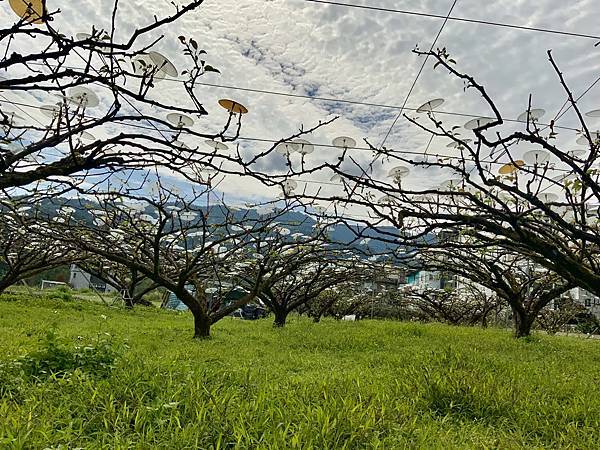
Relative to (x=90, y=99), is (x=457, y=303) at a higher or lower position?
lower

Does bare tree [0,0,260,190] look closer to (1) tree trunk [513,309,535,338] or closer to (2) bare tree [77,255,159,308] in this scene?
(1) tree trunk [513,309,535,338]

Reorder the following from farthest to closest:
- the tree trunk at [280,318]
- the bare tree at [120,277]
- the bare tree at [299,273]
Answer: the bare tree at [120,277] → the tree trunk at [280,318] → the bare tree at [299,273]

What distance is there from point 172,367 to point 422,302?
16178mm

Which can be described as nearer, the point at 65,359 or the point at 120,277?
the point at 65,359

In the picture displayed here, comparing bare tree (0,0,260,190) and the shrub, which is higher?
bare tree (0,0,260,190)

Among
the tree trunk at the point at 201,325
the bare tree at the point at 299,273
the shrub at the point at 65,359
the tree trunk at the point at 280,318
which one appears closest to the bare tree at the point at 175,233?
the tree trunk at the point at 201,325

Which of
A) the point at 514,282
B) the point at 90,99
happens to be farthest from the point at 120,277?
the point at 90,99

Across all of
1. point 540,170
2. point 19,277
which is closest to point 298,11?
point 540,170

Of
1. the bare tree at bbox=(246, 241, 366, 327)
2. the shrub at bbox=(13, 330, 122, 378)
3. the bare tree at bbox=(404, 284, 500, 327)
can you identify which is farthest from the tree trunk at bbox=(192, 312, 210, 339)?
the bare tree at bbox=(404, 284, 500, 327)

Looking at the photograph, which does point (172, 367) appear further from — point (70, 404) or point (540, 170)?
point (540, 170)

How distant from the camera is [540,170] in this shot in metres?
3.65

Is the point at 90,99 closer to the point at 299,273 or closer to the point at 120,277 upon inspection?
the point at 299,273

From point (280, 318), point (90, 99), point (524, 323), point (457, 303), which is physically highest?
point (90, 99)

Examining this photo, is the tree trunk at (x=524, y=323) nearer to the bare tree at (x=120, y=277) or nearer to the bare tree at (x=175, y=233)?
the bare tree at (x=175, y=233)
